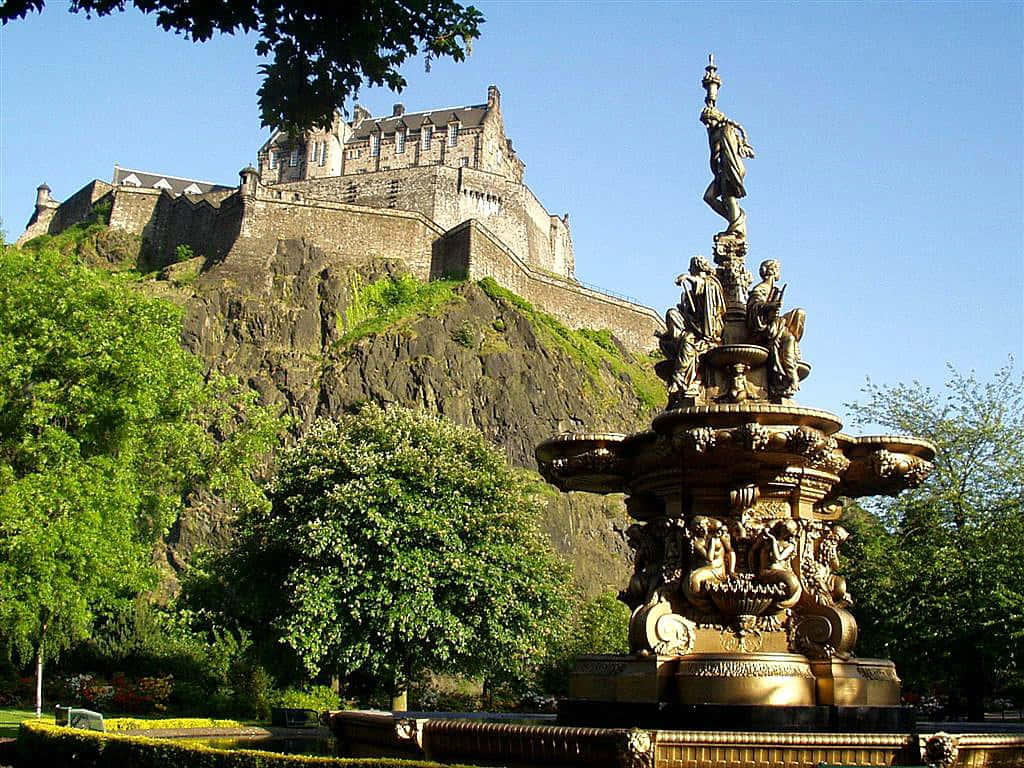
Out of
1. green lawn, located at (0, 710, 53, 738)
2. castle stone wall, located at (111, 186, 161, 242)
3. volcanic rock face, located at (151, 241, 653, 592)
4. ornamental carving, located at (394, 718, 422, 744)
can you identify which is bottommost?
green lawn, located at (0, 710, 53, 738)

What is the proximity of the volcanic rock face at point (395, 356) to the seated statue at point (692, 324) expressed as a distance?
156 feet

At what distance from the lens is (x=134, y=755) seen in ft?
42.8

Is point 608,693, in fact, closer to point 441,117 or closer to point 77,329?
point 77,329

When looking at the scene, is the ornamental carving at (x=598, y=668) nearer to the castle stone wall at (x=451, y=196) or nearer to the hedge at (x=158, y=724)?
the hedge at (x=158, y=724)

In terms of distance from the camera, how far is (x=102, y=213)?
82.6 m

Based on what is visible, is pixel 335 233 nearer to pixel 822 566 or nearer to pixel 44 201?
pixel 44 201

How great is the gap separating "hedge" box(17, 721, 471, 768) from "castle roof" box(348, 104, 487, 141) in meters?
88.2

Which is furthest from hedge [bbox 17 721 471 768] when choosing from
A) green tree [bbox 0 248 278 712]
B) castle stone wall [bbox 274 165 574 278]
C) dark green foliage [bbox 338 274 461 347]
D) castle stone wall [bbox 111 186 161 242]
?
castle stone wall [bbox 274 165 574 278]

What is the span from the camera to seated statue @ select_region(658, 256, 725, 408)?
1304 cm

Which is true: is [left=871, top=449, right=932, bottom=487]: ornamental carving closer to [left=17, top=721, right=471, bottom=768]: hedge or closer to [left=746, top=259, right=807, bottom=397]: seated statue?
[left=746, top=259, right=807, bottom=397]: seated statue

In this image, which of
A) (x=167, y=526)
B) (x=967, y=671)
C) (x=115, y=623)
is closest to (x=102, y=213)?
(x=115, y=623)

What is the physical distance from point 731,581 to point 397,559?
54.3 feet

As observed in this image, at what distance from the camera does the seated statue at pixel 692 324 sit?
42.8ft

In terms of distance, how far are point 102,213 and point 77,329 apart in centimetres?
6379
